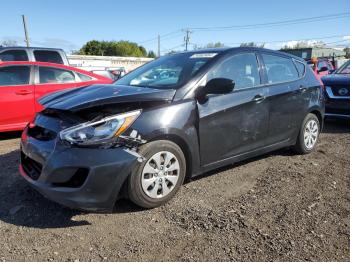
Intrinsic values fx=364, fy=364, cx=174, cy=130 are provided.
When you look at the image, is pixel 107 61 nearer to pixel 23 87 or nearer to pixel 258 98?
pixel 23 87

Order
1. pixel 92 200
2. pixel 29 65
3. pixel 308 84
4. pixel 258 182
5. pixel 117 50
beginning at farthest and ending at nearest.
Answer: pixel 117 50 → pixel 29 65 → pixel 308 84 → pixel 258 182 → pixel 92 200

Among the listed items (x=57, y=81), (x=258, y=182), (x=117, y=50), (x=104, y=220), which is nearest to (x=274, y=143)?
(x=258, y=182)

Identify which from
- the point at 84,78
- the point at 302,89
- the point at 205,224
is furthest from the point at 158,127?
the point at 84,78

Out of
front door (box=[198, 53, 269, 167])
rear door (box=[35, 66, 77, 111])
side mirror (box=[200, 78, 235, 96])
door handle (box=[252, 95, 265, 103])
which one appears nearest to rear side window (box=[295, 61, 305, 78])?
front door (box=[198, 53, 269, 167])

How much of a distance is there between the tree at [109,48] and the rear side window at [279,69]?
3214 inches

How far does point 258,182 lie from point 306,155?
162 cm

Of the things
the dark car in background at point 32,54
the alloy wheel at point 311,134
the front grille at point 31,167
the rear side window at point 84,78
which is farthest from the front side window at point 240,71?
the dark car in background at point 32,54

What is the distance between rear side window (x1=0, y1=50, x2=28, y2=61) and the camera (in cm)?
939

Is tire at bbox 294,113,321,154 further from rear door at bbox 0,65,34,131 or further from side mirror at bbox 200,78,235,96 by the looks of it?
rear door at bbox 0,65,34,131

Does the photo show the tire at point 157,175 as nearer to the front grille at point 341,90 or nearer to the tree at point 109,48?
the front grille at point 341,90

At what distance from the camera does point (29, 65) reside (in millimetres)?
6977

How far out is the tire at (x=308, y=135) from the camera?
551cm

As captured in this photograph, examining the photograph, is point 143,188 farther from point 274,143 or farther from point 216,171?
point 274,143

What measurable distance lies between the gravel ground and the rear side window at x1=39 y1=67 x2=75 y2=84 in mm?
2919
